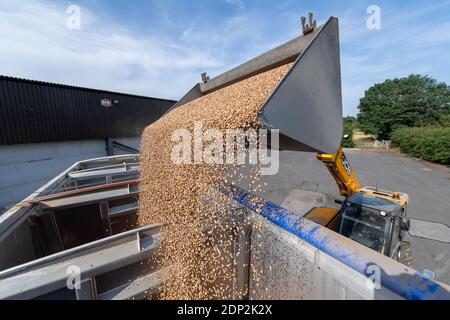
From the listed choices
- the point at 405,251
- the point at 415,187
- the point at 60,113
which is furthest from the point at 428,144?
the point at 60,113

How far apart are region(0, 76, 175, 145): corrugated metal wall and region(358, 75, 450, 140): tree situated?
24.2m

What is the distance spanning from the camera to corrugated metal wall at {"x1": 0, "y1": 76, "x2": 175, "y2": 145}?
298 inches

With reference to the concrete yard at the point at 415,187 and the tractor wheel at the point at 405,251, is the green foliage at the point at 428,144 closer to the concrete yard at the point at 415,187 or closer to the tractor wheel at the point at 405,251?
the concrete yard at the point at 415,187

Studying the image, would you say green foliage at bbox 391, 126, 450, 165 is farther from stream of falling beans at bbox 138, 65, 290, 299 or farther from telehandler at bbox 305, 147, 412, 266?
stream of falling beans at bbox 138, 65, 290, 299

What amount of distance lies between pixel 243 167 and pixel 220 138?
0.89 ft

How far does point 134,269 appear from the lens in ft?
5.12

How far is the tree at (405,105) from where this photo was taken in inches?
877

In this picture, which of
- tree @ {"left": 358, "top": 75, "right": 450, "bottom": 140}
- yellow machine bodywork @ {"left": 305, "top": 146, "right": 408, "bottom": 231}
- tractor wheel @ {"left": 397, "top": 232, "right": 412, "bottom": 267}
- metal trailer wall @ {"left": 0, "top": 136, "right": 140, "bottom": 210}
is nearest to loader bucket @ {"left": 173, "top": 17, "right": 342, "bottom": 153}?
yellow machine bodywork @ {"left": 305, "top": 146, "right": 408, "bottom": 231}

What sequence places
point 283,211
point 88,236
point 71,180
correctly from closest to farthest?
point 283,211 < point 88,236 < point 71,180

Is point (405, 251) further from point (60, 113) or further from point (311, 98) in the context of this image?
point (60, 113)

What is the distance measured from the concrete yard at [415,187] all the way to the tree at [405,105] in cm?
1072
